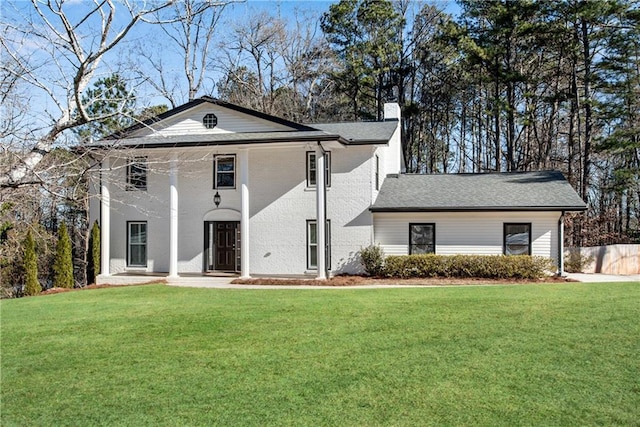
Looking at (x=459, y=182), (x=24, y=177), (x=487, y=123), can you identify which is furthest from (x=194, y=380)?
(x=487, y=123)

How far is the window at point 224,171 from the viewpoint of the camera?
2102 cm

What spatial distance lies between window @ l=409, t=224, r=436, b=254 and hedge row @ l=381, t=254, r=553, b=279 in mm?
908

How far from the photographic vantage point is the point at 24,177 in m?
5.68

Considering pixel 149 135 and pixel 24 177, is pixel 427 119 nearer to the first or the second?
pixel 149 135

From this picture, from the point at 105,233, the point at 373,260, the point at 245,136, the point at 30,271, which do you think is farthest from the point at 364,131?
the point at 30,271

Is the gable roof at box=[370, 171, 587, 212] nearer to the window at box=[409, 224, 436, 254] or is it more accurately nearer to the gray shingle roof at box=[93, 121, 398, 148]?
the window at box=[409, 224, 436, 254]

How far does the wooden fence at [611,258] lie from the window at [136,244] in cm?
1620

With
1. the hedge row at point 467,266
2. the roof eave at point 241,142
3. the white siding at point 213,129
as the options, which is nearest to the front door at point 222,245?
the roof eave at point 241,142

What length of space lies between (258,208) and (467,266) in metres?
7.59

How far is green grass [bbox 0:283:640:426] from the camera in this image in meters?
5.84

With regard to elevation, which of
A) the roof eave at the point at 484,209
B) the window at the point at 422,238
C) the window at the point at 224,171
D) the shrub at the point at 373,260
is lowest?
the shrub at the point at 373,260

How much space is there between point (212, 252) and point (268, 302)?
29.4 feet

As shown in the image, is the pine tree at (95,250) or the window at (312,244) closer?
the window at (312,244)

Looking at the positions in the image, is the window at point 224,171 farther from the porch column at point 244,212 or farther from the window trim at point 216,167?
the porch column at point 244,212
